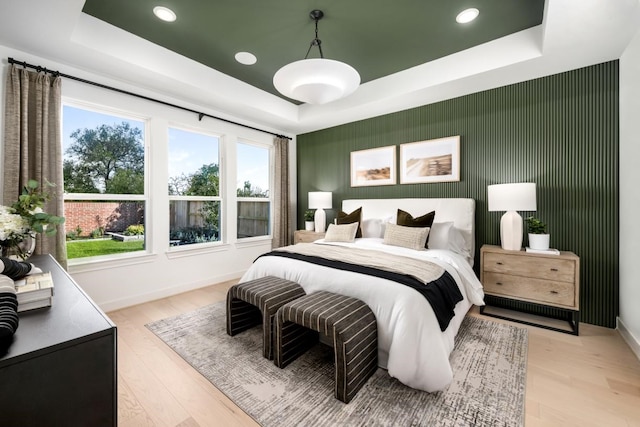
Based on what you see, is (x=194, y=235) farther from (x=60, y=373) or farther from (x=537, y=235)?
(x=537, y=235)

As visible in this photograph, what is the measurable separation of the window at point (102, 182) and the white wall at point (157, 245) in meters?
0.15

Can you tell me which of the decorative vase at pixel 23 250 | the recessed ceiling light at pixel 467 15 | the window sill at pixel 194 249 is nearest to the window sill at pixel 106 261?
the window sill at pixel 194 249

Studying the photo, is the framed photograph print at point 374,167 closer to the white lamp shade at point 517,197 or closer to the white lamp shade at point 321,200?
the white lamp shade at point 321,200

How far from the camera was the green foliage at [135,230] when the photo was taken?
133 inches

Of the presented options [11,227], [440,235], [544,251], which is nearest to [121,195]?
[11,227]

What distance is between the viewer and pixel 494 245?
10.7 ft

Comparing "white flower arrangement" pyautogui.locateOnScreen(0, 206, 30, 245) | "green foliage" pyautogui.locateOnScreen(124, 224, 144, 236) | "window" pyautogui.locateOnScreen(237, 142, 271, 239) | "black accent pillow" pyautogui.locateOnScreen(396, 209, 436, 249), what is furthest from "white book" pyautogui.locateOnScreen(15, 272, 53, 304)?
"window" pyautogui.locateOnScreen(237, 142, 271, 239)

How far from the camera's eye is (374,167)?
4332mm

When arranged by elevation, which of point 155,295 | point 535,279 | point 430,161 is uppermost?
point 430,161

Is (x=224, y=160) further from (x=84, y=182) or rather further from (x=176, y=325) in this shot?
(x=176, y=325)

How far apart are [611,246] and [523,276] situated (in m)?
0.85

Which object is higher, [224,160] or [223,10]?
[223,10]

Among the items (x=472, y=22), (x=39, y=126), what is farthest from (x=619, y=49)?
(x=39, y=126)

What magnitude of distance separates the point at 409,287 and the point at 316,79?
1663 millimetres
